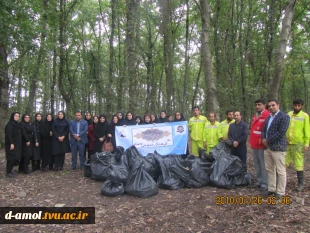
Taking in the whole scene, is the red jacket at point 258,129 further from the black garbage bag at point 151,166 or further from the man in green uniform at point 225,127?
the black garbage bag at point 151,166

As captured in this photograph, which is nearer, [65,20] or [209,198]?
[209,198]

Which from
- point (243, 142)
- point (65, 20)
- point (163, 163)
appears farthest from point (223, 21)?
point (163, 163)

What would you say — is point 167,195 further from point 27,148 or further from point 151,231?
point 27,148

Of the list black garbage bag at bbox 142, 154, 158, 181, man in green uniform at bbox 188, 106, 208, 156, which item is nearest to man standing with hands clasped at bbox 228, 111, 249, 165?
man in green uniform at bbox 188, 106, 208, 156

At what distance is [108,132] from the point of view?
7.18 m

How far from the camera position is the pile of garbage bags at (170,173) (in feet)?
16.1

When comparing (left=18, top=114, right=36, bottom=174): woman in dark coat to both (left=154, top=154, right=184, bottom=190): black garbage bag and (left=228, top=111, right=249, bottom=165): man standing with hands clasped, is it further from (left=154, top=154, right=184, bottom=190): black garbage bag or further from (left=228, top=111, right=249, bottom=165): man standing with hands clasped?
(left=228, top=111, right=249, bottom=165): man standing with hands clasped

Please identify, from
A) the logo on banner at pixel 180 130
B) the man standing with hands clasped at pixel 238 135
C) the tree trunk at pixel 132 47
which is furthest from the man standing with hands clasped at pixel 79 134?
the man standing with hands clasped at pixel 238 135

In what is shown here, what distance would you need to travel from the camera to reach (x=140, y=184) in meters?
4.86

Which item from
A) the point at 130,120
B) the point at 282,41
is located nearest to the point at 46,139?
the point at 130,120

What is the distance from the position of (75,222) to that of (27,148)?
3.87 metres

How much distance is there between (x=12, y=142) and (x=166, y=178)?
435cm

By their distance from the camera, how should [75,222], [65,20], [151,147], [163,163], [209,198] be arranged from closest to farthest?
[75,222], [209,198], [163,163], [151,147], [65,20]

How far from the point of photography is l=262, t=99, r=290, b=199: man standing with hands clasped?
4.36 meters
